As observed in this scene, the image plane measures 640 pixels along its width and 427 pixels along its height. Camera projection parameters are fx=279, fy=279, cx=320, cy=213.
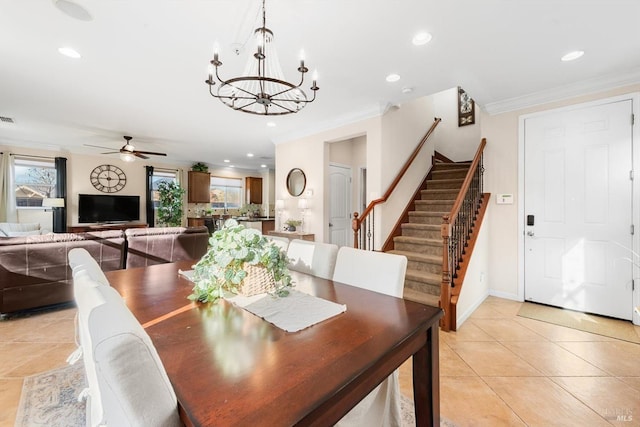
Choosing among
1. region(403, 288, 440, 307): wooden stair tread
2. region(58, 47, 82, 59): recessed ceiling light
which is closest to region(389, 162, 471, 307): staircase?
region(403, 288, 440, 307): wooden stair tread

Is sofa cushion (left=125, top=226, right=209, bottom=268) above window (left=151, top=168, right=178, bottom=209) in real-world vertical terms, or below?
below

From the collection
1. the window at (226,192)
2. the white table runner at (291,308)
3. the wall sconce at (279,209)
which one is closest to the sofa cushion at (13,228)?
the window at (226,192)

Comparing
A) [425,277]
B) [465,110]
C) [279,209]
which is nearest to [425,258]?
[425,277]

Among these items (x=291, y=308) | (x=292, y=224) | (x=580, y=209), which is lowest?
(x=291, y=308)

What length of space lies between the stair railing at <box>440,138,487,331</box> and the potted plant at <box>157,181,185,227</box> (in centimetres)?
723

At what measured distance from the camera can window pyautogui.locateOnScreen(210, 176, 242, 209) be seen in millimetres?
9326

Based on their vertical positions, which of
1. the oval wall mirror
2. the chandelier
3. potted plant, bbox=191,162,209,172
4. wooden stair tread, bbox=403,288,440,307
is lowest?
wooden stair tread, bbox=403,288,440,307

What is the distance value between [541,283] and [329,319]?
11.7 feet

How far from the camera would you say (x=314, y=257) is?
7.03ft

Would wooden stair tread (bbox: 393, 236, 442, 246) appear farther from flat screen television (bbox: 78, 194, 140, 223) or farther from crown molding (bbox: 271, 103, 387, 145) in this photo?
flat screen television (bbox: 78, 194, 140, 223)

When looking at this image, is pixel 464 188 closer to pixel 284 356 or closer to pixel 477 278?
pixel 477 278

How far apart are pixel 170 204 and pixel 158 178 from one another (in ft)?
3.15

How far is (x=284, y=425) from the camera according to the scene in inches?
25.0

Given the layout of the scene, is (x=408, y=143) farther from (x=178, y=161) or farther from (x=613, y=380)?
(x=178, y=161)
